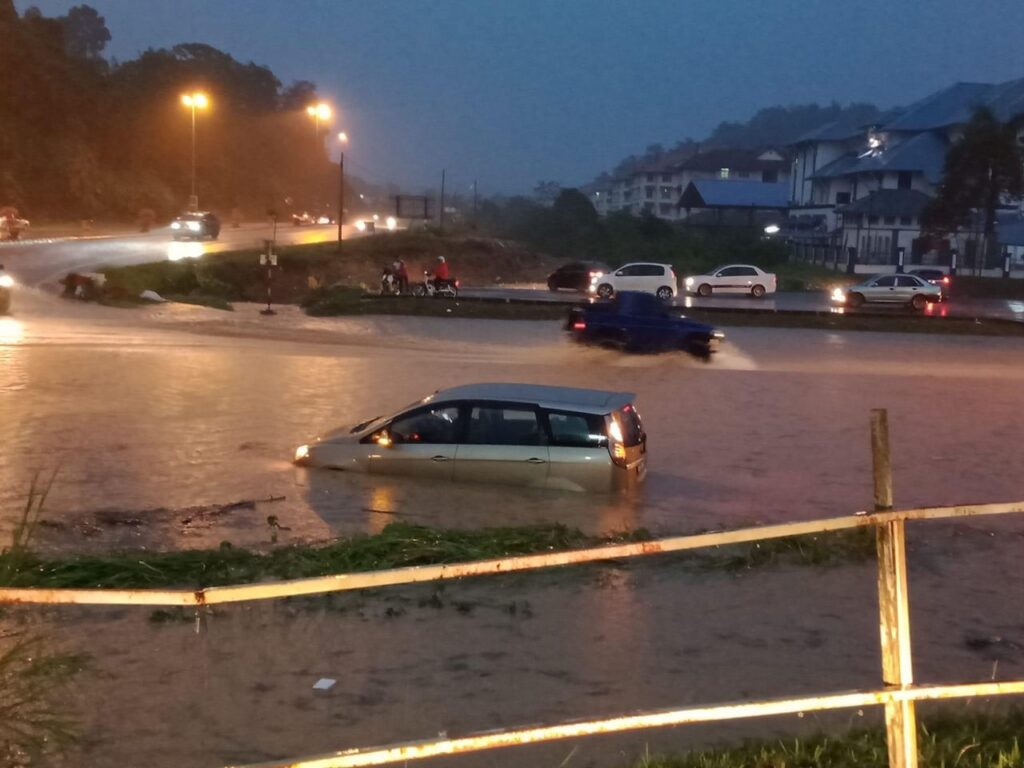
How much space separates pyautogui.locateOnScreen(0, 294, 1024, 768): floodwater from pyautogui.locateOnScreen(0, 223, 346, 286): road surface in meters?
16.8

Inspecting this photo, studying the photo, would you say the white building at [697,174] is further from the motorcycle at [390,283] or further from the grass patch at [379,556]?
the grass patch at [379,556]

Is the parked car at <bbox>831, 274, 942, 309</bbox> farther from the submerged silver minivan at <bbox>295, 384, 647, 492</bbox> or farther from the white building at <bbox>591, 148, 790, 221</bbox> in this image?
the white building at <bbox>591, 148, 790, 221</bbox>

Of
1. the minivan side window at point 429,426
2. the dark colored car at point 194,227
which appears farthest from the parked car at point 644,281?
the minivan side window at point 429,426

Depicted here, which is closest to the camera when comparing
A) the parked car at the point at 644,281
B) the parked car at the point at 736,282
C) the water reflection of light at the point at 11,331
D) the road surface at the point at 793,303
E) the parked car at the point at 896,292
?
the water reflection of light at the point at 11,331

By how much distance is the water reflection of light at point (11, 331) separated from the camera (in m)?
29.6

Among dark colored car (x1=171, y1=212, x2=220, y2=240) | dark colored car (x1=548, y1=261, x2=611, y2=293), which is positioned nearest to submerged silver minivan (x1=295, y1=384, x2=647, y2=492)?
dark colored car (x1=548, y1=261, x2=611, y2=293)

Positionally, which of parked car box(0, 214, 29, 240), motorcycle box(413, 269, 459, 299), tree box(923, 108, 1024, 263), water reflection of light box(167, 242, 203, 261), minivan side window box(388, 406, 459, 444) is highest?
tree box(923, 108, 1024, 263)

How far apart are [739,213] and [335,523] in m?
82.4

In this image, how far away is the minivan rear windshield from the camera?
14.1m

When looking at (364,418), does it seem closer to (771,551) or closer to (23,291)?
(771,551)

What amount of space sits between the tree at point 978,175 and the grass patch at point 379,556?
5531 centimetres

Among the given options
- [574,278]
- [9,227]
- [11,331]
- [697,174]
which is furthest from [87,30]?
[11,331]

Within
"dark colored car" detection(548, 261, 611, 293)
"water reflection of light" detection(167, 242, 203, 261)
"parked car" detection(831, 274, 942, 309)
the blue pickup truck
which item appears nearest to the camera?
the blue pickup truck

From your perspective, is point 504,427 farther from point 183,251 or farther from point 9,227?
point 9,227
